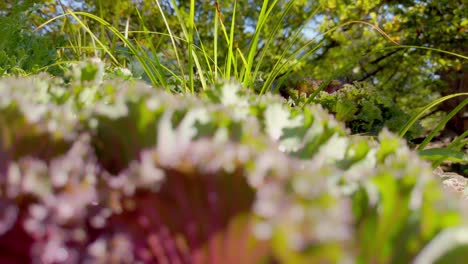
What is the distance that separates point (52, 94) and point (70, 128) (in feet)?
0.89

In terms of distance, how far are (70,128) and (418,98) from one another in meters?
11.5

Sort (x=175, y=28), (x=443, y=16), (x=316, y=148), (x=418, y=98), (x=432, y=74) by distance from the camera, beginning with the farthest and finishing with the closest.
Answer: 1. (x=418, y=98)
2. (x=432, y=74)
3. (x=175, y=28)
4. (x=443, y=16)
5. (x=316, y=148)

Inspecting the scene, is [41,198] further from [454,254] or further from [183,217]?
[454,254]

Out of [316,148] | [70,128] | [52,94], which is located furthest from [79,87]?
[316,148]

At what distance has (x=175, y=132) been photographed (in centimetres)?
48

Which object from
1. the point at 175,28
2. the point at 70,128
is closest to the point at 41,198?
the point at 70,128

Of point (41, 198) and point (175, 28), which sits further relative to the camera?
point (175, 28)

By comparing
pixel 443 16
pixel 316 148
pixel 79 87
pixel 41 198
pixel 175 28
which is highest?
pixel 443 16

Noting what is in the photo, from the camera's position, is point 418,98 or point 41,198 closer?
point 41,198

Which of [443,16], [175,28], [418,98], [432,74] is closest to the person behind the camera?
[443,16]

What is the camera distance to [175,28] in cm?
761

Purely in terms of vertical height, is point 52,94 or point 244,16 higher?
point 244,16

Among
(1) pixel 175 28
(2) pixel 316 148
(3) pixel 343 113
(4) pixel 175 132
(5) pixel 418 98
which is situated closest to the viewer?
(4) pixel 175 132

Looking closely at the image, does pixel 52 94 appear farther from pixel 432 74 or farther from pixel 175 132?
pixel 432 74
